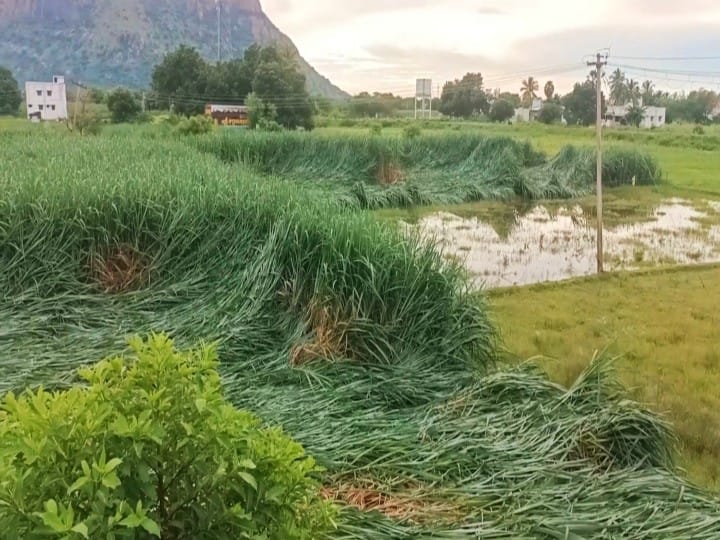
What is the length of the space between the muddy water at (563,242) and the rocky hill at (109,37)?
3658 cm

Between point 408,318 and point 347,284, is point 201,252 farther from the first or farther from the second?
point 408,318

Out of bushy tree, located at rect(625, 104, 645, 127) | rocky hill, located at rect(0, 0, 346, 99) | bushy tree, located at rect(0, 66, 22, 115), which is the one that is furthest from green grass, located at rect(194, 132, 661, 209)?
rocky hill, located at rect(0, 0, 346, 99)

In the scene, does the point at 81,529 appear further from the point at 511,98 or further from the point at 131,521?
the point at 511,98

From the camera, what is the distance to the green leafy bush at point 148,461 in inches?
40.8

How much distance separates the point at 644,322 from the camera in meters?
4.79

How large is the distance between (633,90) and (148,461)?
2602 centimetres

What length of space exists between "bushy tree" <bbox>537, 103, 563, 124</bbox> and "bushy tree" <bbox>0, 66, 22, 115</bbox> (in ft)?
66.3

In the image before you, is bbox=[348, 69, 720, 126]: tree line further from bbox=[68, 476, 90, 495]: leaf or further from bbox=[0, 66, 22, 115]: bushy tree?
bbox=[68, 476, 90, 495]: leaf

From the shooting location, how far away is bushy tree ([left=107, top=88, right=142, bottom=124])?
2225cm

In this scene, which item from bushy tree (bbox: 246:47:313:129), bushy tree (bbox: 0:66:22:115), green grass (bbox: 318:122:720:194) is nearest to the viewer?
green grass (bbox: 318:122:720:194)

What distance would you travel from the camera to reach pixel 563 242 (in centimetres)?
824

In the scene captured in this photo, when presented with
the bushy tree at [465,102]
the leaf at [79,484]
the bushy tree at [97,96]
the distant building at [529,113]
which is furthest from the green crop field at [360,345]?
the bushy tree at [465,102]

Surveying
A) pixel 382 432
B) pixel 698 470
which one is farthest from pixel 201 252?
pixel 698 470

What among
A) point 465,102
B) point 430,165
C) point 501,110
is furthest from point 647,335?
point 465,102
